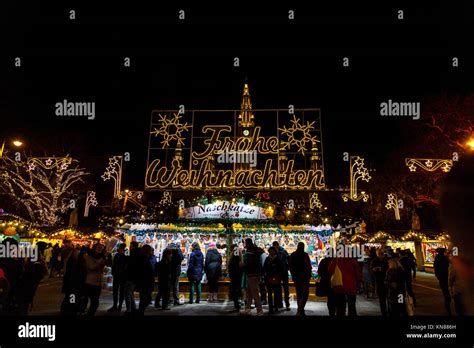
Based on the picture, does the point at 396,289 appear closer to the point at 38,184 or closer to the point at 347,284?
the point at 347,284

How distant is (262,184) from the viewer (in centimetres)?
1912

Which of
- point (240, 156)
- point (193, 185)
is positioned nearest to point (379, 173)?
point (240, 156)

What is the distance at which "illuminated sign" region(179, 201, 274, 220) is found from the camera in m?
16.8

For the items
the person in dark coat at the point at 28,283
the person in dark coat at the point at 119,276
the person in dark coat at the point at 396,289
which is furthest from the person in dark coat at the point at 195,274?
the person in dark coat at the point at 396,289

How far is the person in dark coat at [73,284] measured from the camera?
8.42 metres

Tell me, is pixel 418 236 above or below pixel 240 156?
below

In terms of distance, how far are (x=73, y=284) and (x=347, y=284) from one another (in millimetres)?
6007

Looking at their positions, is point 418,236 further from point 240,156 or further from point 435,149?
point 240,156

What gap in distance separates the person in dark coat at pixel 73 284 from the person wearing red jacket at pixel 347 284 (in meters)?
5.65

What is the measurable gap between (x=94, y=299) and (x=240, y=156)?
40.5 ft

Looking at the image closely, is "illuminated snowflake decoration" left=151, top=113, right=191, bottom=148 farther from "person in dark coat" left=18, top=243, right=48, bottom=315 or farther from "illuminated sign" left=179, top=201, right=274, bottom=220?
"person in dark coat" left=18, top=243, right=48, bottom=315

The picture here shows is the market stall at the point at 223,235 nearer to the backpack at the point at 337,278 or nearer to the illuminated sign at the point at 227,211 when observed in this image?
the illuminated sign at the point at 227,211

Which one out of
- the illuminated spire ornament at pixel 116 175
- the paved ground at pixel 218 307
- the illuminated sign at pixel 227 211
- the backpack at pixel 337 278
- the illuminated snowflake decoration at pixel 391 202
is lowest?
the paved ground at pixel 218 307

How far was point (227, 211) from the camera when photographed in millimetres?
16828
